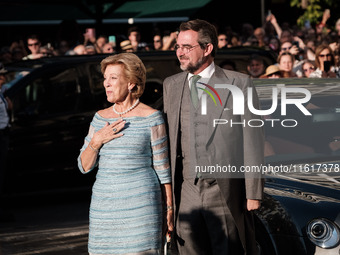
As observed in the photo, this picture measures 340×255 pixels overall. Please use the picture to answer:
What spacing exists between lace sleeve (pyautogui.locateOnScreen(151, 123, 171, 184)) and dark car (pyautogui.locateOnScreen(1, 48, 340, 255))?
0.59m

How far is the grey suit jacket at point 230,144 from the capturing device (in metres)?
5.33

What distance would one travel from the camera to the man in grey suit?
536 cm

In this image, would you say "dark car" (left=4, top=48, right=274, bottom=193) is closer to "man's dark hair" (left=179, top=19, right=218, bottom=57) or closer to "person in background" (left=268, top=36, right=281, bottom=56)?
"man's dark hair" (left=179, top=19, right=218, bottom=57)

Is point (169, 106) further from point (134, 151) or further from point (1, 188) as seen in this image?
point (1, 188)

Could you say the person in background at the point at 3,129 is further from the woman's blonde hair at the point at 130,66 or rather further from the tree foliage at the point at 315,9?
the tree foliage at the point at 315,9

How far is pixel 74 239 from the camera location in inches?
352

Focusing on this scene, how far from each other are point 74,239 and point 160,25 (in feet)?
69.7

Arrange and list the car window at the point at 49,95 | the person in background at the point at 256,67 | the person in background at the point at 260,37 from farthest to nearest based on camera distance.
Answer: the person in background at the point at 260,37 < the person in background at the point at 256,67 < the car window at the point at 49,95

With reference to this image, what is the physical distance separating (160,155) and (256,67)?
271 inches

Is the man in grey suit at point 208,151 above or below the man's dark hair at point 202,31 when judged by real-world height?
below

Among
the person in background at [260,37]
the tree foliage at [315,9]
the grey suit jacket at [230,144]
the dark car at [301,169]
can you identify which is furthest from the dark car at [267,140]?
the tree foliage at [315,9]

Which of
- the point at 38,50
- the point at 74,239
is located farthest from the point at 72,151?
the point at 38,50

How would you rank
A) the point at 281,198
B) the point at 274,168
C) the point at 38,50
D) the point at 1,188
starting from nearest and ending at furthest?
the point at 281,198
the point at 274,168
the point at 1,188
the point at 38,50

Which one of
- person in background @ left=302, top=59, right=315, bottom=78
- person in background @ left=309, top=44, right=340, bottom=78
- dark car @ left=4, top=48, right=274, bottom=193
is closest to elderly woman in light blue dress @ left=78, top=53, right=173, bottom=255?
dark car @ left=4, top=48, right=274, bottom=193
